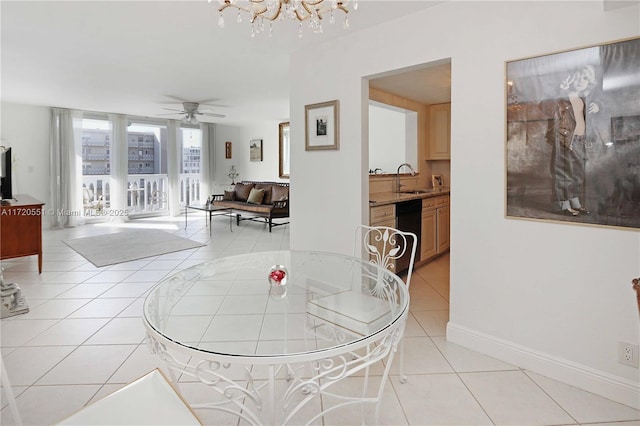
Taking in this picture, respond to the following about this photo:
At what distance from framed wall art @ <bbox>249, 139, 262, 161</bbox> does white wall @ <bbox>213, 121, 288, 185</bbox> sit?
0.29 feet

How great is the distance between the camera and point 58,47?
3566 mm

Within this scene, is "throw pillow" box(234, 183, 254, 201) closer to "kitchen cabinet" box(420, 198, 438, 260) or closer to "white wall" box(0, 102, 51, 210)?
"white wall" box(0, 102, 51, 210)

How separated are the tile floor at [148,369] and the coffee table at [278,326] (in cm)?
24

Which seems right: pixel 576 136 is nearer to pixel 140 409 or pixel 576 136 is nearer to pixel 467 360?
pixel 467 360

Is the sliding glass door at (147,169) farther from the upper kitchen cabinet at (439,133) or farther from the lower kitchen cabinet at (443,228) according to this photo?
the lower kitchen cabinet at (443,228)

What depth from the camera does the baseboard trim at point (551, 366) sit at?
1.87 metres

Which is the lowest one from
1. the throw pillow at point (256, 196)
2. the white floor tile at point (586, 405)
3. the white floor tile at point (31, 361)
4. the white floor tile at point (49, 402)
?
the white floor tile at point (586, 405)

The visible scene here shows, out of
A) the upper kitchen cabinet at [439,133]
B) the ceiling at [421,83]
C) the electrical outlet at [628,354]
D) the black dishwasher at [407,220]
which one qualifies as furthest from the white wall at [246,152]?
the electrical outlet at [628,354]

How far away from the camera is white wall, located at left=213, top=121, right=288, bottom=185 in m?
9.09

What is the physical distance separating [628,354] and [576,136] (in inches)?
45.2

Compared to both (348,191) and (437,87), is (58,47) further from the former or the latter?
Answer: (437,87)

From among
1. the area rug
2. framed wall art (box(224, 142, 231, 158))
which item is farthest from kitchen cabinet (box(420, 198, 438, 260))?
framed wall art (box(224, 142, 231, 158))

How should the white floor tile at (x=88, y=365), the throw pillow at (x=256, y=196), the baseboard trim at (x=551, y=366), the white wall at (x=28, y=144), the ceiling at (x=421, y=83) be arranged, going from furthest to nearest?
the throw pillow at (x=256, y=196)
the white wall at (x=28, y=144)
the ceiling at (x=421, y=83)
the white floor tile at (x=88, y=365)
the baseboard trim at (x=551, y=366)

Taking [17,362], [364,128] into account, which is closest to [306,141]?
[364,128]
